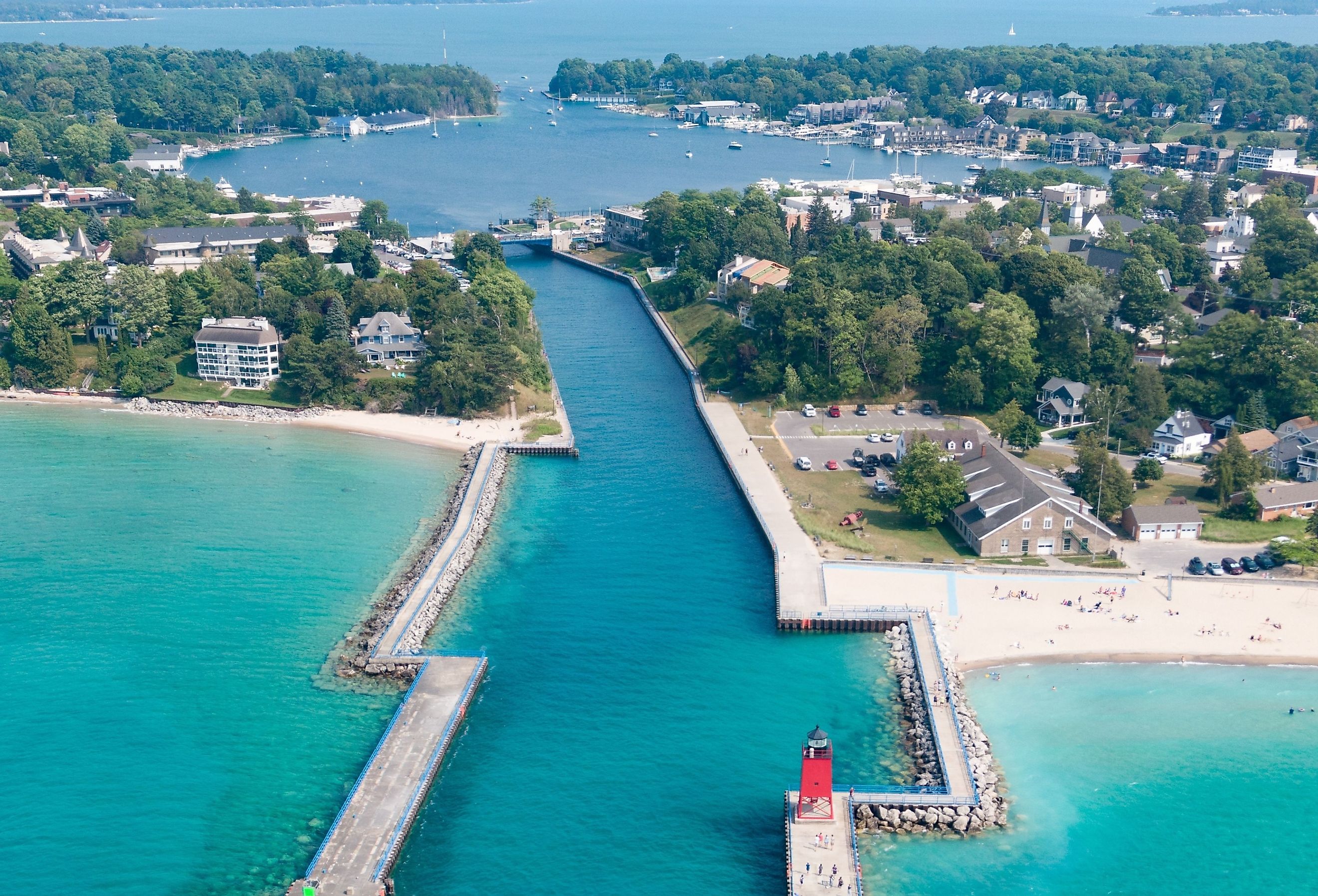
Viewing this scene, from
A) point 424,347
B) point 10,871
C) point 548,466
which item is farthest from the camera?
point 424,347

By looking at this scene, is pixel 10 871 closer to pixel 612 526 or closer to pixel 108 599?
pixel 108 599

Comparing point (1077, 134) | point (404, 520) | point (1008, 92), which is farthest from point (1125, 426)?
point (1008, 92)

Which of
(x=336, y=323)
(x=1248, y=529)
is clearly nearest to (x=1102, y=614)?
(x=1248, y=529)

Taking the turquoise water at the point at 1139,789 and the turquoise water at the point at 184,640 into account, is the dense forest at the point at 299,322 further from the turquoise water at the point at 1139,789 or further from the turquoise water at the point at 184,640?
the turquoise water at the point at 1139,789

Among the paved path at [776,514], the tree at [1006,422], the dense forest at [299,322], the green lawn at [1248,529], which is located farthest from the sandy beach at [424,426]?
the green lawn at [1248,529]

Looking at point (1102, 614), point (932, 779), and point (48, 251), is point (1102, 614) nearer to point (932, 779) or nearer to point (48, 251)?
point (932, 779)
